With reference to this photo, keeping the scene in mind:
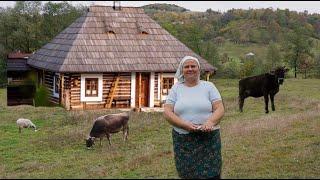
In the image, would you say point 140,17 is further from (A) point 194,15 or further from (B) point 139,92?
(A) point 194,15

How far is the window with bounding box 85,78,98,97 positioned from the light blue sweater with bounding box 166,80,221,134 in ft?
61.1

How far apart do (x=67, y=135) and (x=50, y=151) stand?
226cm

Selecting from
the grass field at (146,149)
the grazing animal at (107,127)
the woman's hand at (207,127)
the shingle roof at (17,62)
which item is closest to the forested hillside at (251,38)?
the shingle roof at (17,62)

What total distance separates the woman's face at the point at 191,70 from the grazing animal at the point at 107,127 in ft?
27.5

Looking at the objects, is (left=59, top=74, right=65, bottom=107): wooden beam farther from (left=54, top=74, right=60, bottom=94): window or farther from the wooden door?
the wooden door

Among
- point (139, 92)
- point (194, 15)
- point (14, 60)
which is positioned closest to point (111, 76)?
point (139, 92)

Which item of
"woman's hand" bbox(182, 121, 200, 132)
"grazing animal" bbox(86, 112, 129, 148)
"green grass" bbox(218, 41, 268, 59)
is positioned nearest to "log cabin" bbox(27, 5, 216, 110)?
"grazing animal" bbox(86, 112, 129, 148)

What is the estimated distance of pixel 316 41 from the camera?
52000 mm

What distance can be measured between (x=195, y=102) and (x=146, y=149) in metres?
7.22

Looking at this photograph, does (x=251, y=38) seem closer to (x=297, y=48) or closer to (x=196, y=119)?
(x=297, y=48)

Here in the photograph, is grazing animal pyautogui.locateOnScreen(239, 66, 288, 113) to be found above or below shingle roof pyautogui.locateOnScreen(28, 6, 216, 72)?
below

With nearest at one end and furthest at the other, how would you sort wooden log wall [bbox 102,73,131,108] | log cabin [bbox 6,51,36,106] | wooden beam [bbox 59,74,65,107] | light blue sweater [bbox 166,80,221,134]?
1. light blue sweater [bbox 166,80,221,134]
2. wooden beam [bbox 59,74,65,107]
3. wooden log wall [bbox 102,73,131,108]
4. log cabin [bbox 6,51,36,106]

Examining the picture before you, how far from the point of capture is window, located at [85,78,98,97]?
24227 mm

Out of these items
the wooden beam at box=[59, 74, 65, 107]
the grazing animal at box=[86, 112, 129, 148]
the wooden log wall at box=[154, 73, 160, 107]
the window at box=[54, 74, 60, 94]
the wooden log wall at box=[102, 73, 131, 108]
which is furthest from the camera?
the wooden log wall at box=[154, 73, 160, 107]
